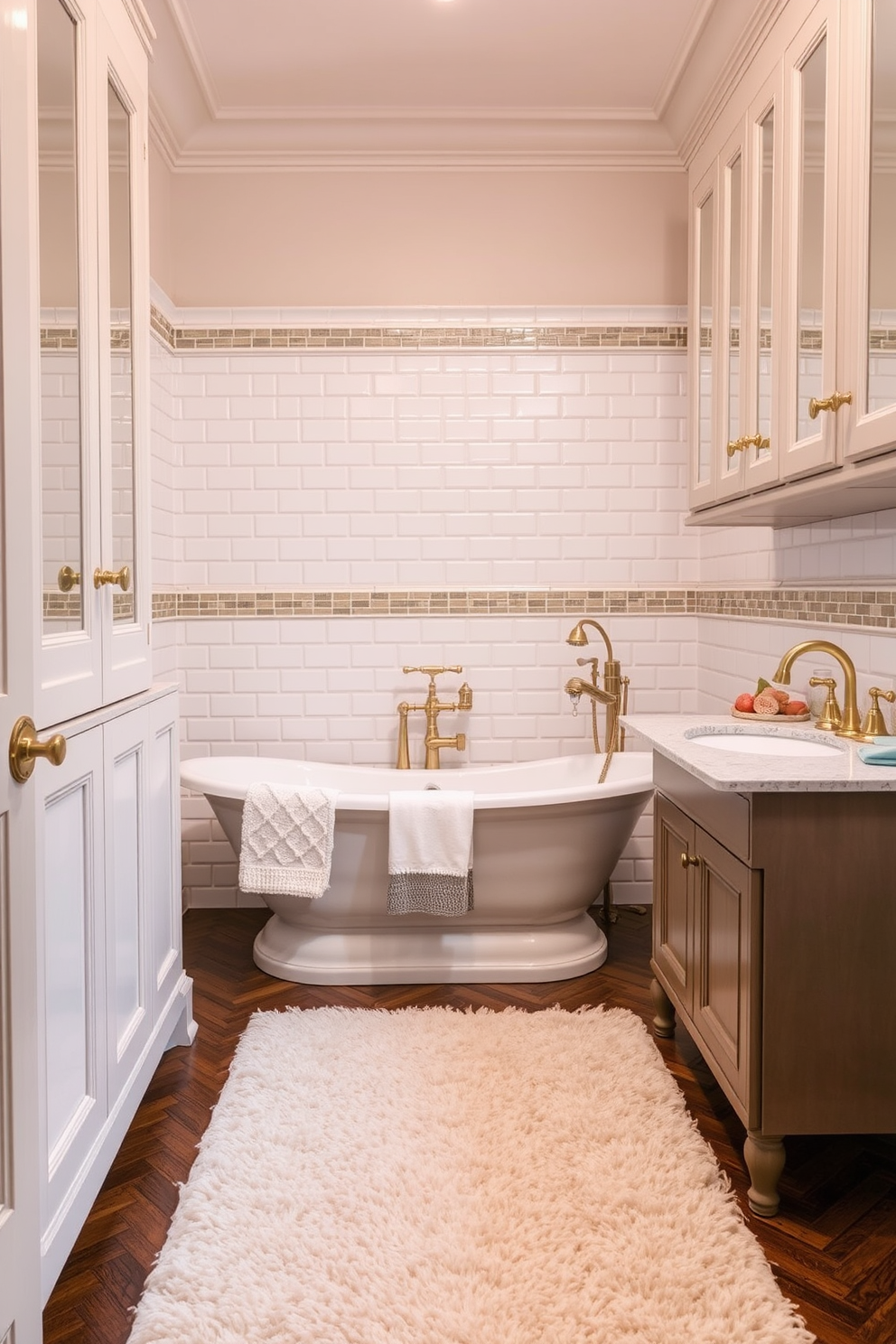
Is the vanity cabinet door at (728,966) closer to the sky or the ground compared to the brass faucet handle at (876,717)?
closer to the ground

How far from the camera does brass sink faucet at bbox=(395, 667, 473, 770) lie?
3830mm

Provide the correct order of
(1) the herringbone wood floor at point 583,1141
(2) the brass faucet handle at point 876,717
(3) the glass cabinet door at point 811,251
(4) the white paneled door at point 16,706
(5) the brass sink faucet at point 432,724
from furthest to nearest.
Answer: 1. (5) the brass sink faucet at point 432,724
2. (2) the brass faucet handle at point 876,717
3. (3) the glass cabinet door at point 811,251
4. (1) the herringbone wood floor at point 583,1141
5. (4) the white paneled door at point 16,706

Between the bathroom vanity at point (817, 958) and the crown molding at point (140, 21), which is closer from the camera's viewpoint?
the bathroom vanity at point (817, 958)

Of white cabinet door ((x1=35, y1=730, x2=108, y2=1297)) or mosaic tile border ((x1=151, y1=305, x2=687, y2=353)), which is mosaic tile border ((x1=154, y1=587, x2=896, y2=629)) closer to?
mosaic tile border ((x1=151, y1=305, x2=687, y2=353))

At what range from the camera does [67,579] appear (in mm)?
1751

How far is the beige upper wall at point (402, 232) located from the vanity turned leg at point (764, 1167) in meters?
3.18

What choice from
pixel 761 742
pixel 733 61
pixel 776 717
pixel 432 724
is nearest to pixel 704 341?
pixel 733 61

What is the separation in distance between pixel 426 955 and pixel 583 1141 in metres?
1.09

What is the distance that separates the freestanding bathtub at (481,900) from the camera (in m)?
3.07

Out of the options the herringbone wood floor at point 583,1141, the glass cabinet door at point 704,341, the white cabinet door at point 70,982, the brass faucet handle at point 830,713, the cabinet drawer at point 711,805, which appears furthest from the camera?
the glass cabinet door at point 704,341

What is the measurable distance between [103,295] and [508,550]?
2212 millimetres

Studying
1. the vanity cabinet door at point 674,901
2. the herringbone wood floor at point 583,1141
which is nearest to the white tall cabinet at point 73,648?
the herringbone wood floor at point 583,1141

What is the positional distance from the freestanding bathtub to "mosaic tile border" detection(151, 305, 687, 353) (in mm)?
1764

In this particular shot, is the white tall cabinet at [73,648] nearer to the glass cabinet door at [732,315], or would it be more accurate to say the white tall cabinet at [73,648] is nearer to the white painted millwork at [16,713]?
the white painted millwork at [16,713]
